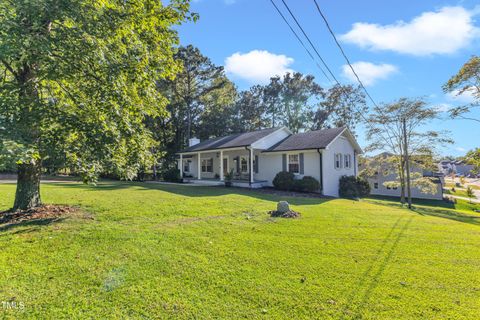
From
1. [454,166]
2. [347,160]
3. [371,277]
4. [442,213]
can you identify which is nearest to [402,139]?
[347,160]

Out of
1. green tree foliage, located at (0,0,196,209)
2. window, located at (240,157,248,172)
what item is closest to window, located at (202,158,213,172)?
window, located at (240,157,248,172)

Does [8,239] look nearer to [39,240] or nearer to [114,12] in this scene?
[39,240]

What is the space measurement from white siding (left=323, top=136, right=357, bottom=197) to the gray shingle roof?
1.73 ft

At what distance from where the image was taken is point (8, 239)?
5.09 metres

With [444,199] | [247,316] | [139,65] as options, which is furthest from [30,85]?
[444,199]

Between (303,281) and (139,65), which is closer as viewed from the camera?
(303,281)

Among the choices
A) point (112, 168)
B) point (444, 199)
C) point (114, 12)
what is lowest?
point (444, 199)

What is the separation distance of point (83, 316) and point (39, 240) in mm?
3172

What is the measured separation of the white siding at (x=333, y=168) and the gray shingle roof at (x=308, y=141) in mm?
527

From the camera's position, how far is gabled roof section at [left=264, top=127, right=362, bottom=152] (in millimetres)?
17027

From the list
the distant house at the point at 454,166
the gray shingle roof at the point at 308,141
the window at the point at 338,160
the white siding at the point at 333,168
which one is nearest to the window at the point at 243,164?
the gray shingle roof at the point at 308,141

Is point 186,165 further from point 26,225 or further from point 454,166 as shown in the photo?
point 454,166

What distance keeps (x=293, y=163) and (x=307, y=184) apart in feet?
7.79

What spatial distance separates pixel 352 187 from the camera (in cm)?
1739
